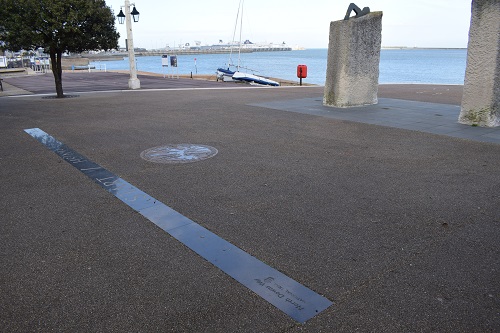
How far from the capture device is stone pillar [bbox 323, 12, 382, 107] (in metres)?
12.8

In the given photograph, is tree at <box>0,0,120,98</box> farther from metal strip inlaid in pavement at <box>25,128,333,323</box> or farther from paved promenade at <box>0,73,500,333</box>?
metal strip inlaid in pavement at <box>25,128,333,323</box>

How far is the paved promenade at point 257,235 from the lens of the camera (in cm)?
299

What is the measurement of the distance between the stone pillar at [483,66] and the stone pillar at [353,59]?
12.0 feet

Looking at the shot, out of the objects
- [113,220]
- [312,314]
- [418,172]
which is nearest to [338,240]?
[312,314]

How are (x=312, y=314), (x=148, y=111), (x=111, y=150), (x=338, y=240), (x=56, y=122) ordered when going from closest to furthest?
(x=312, y=314)
(x=338, y=240)
(x=111, y=150)
(x=56, y=122)
(x=148, y=111)

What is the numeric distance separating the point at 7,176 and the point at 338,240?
5317 millimetres

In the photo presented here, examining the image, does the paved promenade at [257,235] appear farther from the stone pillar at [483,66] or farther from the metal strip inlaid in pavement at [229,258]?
the stone pillar at [483,66]

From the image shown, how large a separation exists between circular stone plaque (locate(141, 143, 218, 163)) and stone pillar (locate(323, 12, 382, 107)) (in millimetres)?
6940

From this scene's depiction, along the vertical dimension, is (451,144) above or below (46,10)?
below

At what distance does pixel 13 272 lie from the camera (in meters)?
3.55

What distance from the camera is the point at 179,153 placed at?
7.72m

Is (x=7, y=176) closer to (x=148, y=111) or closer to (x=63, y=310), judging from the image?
(x=63, y=310)

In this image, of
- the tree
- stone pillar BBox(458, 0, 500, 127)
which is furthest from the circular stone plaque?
the tree

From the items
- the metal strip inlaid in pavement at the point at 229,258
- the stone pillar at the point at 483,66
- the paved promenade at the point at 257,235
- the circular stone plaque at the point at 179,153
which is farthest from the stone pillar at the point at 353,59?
the metal strip inlaid in pavement at the point at 229,258
